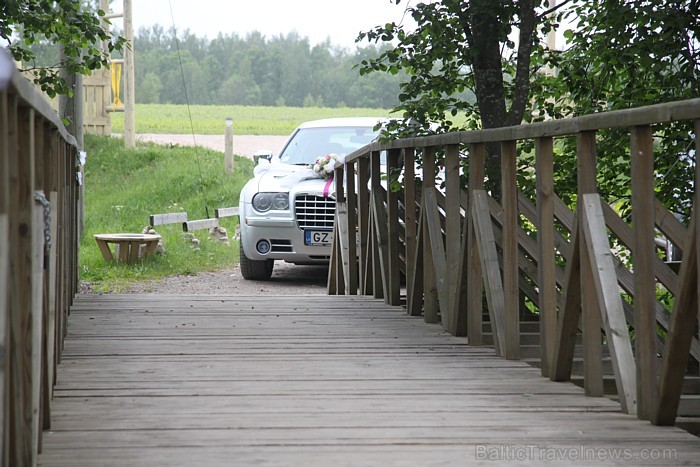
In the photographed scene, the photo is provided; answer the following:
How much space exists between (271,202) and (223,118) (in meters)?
31.9

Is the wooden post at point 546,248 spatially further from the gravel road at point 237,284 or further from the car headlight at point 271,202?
the car headlight at point 271,202

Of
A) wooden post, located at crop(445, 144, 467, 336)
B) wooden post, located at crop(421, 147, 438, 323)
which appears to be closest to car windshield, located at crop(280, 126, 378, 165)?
wooden post, located at crop(421, 147, 438, 323)

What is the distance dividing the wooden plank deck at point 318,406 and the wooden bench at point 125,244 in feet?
22.5

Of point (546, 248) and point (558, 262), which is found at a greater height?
point (546, 248)

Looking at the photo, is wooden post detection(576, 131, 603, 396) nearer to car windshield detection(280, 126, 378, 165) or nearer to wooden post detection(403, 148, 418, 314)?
wooden post detection(403, 148, 418, 314)

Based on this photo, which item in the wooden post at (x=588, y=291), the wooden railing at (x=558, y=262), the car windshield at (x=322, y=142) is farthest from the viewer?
the car windshield at (x=322, y=142)

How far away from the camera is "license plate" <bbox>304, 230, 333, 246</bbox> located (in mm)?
10672

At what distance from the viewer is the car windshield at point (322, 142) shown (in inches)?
448

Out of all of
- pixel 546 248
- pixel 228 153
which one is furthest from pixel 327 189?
pixel 228 153

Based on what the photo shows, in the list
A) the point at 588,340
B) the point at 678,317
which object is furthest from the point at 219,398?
the point at 678,317

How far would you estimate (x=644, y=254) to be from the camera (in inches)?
135

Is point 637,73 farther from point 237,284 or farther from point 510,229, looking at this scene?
point 237,284

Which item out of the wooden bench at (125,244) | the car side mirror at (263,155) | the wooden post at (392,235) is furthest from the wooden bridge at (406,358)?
the wooden bench at (125,244)

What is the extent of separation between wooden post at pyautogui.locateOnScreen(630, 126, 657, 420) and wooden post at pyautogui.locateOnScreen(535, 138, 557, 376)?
0.82 metres
